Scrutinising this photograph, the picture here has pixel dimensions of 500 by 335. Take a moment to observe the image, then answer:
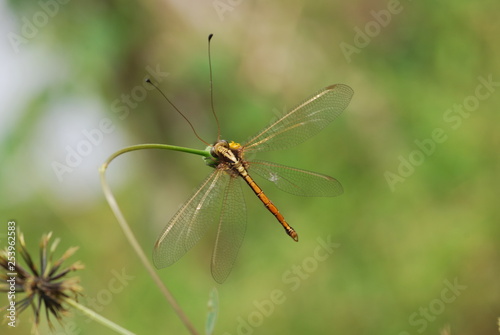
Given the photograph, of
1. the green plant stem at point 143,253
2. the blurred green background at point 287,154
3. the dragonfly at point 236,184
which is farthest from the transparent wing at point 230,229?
the blurred green background at point 287,154

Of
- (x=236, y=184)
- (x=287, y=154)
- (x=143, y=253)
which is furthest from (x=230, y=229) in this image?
(x=287, y=154)

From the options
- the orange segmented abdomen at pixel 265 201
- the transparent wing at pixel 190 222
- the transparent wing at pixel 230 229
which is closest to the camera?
the transparent wing at pixel 190 222

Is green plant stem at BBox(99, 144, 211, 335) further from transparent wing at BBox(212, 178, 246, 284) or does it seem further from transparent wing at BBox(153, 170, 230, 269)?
transparent wing at BBox(212, 178, 246, 284)

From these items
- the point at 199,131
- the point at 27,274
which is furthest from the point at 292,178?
the point at 199,131

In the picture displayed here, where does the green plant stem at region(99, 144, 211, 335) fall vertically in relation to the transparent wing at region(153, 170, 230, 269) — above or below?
below

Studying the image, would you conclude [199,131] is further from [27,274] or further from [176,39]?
[27,274]

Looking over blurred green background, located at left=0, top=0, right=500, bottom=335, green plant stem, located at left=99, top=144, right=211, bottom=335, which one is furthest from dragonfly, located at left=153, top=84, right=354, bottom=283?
blurred green background, located at left=0, top=0, right=500, bottom=335

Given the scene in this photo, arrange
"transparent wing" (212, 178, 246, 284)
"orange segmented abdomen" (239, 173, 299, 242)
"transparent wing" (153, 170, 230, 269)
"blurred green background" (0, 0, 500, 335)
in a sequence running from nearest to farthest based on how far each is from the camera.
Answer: "transparent wing" (153, 170, 230, 269), "transparent wing" (212, 178, 246, 284), "orange segmented abdomen" (239, 173, 299, 242), "blurred green background" (0, 0, 500, 335)

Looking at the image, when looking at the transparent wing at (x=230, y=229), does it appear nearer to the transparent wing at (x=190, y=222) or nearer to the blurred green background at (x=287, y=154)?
the transparent wing at (x=190, y=222)
